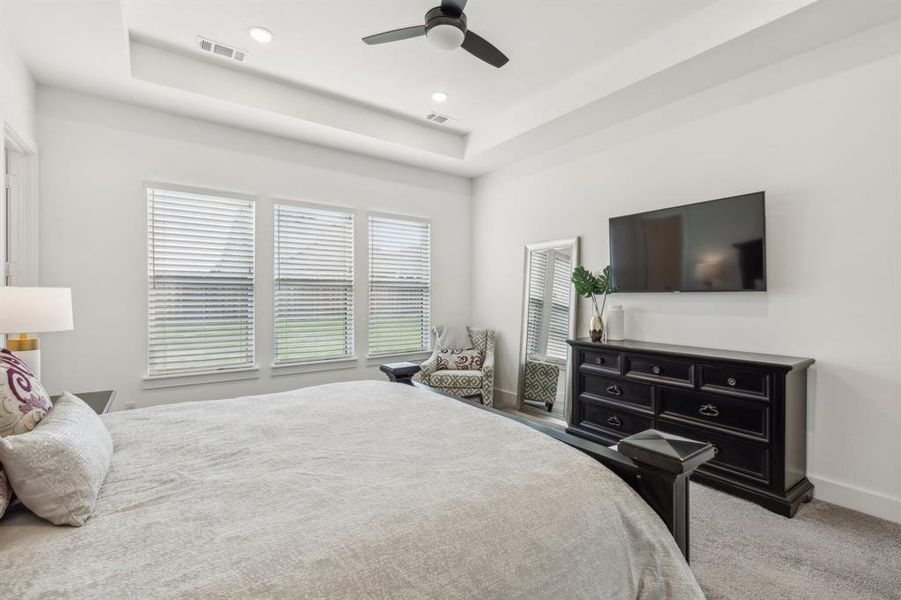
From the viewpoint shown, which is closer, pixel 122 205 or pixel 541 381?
pixel 122 205

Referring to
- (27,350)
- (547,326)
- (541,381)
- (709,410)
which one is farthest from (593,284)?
(27,350)

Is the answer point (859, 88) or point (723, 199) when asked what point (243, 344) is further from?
point (859, 88)

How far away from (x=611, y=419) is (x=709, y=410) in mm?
777

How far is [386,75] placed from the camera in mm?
3639

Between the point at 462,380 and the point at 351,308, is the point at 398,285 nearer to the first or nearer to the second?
the point at 351,308

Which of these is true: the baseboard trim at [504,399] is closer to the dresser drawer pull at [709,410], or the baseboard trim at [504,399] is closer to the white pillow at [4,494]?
the dresser drawer pull at [709,410]

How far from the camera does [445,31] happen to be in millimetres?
2479

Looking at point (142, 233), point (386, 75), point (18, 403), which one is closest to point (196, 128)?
point (142, 233)

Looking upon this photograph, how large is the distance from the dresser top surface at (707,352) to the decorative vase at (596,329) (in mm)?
83

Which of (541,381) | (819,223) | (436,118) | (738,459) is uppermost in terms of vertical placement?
(436,118)

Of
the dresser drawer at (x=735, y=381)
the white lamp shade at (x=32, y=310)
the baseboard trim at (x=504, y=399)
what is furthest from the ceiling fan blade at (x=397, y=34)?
A: the baseboard trim at (x=504, y=399)

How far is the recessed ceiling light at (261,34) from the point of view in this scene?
301 centimetres

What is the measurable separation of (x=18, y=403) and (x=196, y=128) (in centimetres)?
330

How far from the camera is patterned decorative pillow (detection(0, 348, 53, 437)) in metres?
1.26
